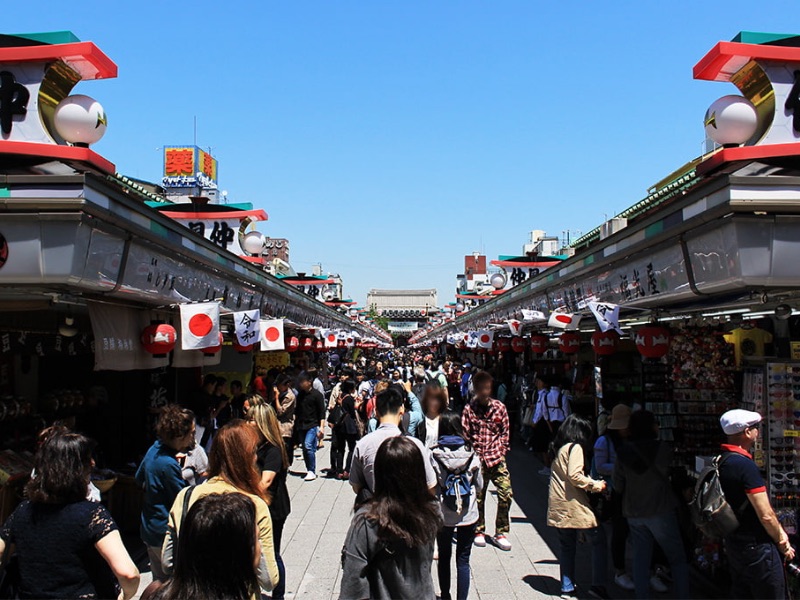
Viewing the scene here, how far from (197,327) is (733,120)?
5.66 metres

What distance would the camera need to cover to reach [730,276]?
211 inches

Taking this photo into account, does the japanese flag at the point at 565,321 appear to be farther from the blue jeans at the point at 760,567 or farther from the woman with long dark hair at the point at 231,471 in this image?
the woman with long dark hair at the point at 231,471

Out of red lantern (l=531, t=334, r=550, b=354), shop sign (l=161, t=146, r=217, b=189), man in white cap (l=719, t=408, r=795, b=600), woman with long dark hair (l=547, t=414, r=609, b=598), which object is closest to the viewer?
man in white cap (l=719, t=408, r=795, b=600)

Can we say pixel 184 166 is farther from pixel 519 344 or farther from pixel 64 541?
pixel 64 541

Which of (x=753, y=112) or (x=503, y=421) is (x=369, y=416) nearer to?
(x=503, y=421)

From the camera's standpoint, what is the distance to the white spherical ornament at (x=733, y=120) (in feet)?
19.1

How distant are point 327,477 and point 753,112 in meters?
8.59

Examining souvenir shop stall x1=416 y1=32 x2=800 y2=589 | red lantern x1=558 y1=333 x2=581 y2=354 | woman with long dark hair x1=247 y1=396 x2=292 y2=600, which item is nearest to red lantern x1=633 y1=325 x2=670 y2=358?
souvenir shop stall x1=416 y1=32 x2=800 y2=589

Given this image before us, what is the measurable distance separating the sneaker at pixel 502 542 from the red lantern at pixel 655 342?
2.50 meters

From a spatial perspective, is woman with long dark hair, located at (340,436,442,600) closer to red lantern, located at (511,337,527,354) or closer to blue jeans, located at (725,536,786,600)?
blue jeans, located at (725,536,786,600)

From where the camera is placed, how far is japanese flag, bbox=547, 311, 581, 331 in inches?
362

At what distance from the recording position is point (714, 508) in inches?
188

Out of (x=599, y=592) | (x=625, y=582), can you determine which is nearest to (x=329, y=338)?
(x=625, y=582)

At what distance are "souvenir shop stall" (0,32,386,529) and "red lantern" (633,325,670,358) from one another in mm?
4686
